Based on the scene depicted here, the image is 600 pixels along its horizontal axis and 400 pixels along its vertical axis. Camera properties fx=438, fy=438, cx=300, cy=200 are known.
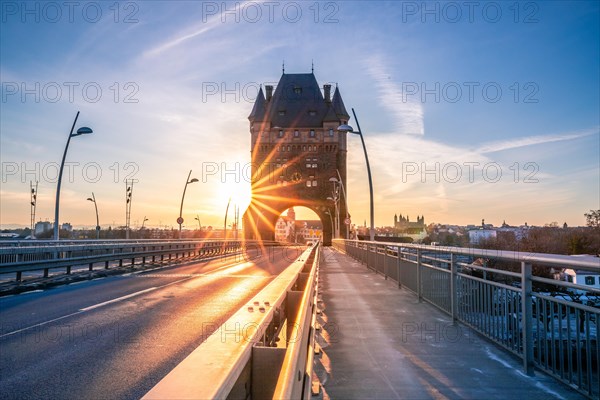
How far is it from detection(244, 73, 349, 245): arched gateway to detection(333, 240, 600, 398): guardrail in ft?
233

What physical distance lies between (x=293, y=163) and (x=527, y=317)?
3041 inches

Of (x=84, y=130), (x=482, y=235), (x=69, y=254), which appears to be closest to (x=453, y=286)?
(x=69, y=254)

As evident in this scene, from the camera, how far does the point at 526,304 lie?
16.5 feet

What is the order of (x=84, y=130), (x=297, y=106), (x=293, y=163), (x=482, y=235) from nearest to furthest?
(x=84, y=130) < (x=293, y=163) < (x=297, y=106) < (x=482, y=235)

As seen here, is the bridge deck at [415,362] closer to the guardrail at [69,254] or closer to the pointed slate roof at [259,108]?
the guardrail at [69,254]

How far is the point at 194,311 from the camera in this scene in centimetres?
909

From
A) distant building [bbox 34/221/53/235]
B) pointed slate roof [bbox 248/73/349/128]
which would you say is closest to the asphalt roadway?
pointed slate roof [bbox 248/73/349/128]

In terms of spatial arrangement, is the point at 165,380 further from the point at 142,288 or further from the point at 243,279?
the point at 243,279

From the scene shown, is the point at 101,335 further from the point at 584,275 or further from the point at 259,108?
the point at 259,108

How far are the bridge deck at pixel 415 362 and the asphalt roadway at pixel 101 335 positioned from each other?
200cm

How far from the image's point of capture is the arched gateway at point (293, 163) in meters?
81.0

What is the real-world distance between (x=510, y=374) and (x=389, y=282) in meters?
9.43

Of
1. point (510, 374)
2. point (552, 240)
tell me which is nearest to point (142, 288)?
point (510, 374)

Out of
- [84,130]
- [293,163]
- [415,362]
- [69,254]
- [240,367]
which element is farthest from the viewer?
[293,163]
